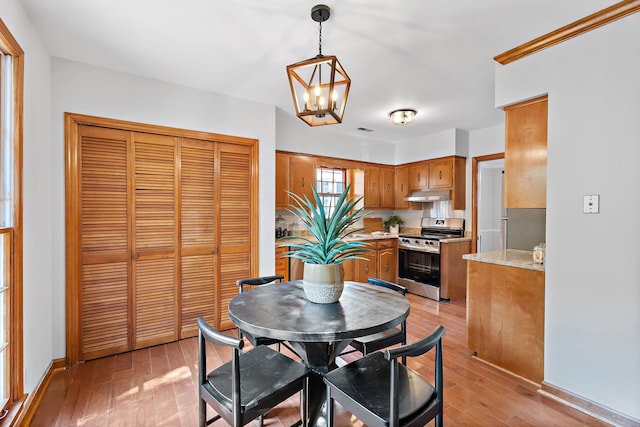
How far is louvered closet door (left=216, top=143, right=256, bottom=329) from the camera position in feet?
10.9

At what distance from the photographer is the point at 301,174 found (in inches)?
177

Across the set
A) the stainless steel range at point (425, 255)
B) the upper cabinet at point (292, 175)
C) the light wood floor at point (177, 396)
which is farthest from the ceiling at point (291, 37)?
the light wood floor at point (177, 396)

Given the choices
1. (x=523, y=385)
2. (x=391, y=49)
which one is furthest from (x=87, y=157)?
(x=523, y=385)

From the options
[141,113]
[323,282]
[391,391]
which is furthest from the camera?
[141,113]

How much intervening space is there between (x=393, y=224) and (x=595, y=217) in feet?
12.1

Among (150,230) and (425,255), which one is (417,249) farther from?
(150,230)

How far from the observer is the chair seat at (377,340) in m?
1.93

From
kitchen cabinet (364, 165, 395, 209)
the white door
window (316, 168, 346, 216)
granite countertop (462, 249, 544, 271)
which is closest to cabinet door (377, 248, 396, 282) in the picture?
kitchen cabinet (364, 165, 395, 209)

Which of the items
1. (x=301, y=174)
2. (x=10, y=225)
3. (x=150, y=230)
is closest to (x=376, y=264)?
(x=301, y=174)

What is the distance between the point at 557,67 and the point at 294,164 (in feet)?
10.0

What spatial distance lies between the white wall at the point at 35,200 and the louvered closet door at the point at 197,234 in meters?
1.03

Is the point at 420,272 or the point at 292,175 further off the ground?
the point at 292,175

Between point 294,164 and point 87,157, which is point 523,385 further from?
point 87,157

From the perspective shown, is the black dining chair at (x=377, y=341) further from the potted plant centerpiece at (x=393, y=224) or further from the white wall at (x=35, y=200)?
the potted plant centerpiece at (x=393, y=224)
